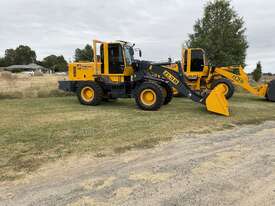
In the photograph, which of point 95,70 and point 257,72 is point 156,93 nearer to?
point 95,70

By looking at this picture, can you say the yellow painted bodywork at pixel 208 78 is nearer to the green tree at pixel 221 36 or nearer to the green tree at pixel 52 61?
the green tree at pixel 221 36

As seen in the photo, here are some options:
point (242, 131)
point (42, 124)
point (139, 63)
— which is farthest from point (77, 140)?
point (139, 63)

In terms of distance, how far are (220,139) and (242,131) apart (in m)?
1.13

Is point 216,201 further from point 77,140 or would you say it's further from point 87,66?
point 87,66

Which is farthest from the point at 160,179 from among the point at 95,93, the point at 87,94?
the point at 87,94

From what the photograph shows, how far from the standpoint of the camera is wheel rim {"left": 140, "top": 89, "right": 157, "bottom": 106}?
1006 cm

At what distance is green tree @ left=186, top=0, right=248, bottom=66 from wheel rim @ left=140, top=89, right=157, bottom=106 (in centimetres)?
1266

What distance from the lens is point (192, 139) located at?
6160 millimetres

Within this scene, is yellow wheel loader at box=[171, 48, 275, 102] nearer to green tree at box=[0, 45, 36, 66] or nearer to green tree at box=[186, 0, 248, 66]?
green tree at box=[186, 0, 248, 66]

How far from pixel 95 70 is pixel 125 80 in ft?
4.20

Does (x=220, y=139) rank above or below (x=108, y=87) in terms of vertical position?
below

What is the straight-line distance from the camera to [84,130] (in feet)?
22.2

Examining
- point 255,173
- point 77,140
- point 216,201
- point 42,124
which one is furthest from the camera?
point 42,124

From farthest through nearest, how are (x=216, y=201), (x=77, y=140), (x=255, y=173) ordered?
1. (x=77, y=140)
2. (x=255, y=173)
3. (x=216, y=201)
